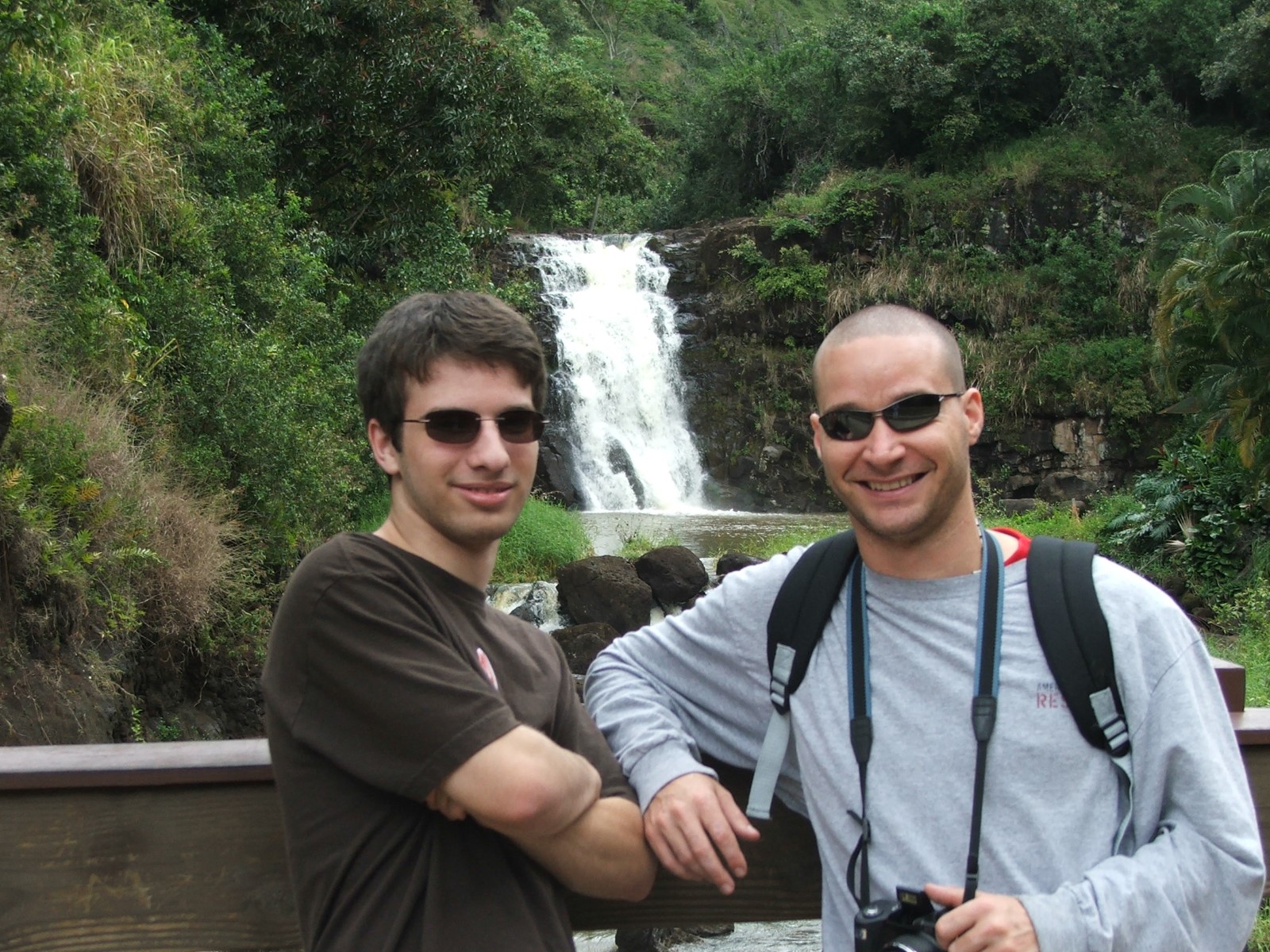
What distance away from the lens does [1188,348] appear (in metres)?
15.7

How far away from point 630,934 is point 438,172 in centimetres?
1267

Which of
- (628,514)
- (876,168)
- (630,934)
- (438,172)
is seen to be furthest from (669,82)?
(630,934)

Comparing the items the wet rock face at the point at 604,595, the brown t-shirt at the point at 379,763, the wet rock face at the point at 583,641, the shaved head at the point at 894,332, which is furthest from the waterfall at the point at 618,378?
the brown t-shirt at the point at 379,763

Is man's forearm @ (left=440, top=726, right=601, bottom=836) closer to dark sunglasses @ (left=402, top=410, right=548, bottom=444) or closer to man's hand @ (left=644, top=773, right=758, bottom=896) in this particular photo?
man's hand @ (left=644, top=773, right=758, bottom=896)

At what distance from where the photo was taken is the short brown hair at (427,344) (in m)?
1.69

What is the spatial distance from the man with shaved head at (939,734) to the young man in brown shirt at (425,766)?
175 millimetres

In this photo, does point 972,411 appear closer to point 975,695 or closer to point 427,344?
point 975,695

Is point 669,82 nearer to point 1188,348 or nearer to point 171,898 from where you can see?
point 1188,348

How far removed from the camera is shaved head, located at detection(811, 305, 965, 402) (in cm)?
181

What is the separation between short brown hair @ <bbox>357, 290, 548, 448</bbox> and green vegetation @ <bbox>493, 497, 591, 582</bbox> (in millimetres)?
12202

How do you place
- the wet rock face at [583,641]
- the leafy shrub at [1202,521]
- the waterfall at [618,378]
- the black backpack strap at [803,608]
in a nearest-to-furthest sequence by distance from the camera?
the black backpack strap at [803,608] < the wet rock face at [583,641] < the leafy shrub at [1202,521] < the waterfall at [618,378]

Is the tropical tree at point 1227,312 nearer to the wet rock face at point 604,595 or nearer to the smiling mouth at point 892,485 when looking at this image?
the wet rock face at point 604,595

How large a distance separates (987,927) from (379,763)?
0.76m

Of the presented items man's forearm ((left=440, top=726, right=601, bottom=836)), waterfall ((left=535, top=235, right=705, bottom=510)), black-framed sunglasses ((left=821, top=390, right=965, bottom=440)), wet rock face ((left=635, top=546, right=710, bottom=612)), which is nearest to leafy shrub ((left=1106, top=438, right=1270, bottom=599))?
wet rock face ((left=635, top=546, right=710, bottom=612))
